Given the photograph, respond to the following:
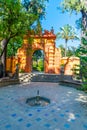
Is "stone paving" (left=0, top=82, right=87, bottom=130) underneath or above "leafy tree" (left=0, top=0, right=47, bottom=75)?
underneath

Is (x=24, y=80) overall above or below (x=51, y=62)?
below

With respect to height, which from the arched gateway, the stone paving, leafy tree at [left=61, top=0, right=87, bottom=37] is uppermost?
leafy tree at [left=61, top=0, right=87, bottom=37]

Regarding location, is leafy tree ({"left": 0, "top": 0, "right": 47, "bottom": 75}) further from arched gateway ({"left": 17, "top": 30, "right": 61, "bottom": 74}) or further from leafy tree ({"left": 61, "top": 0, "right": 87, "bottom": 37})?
arched gateway ({"left": 17, "top": 30, "right": 61, "bottom": 74})

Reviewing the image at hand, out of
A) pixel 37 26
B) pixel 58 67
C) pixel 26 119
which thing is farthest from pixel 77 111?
pixel 58 67

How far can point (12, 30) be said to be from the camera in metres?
13.7

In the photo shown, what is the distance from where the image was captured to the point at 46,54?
2303 cm

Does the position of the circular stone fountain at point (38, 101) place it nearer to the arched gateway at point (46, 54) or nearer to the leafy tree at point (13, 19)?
the leafy tree at point (13, 19)

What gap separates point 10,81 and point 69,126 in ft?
31.0

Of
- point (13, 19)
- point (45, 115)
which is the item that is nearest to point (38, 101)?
point (45, 115)

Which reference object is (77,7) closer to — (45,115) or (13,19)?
(13,19)

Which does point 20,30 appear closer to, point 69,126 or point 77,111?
point 77,111

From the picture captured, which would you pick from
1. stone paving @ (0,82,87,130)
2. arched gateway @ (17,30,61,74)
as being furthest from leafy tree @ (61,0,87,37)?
stone paving @ (0,82,87,130)

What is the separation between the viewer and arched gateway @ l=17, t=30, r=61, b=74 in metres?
22.8

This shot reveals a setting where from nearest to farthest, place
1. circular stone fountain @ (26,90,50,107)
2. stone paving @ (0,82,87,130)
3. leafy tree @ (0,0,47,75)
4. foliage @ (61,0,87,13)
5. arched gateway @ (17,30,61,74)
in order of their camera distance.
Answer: stone paving @ (0,82,87,130)
circular stone fountain @ (26,90,50,107)
leafy tree @ (0,0,47,75)
foliage @ (61,0,87,13)
arched gateway @ (17,30,61,74)
